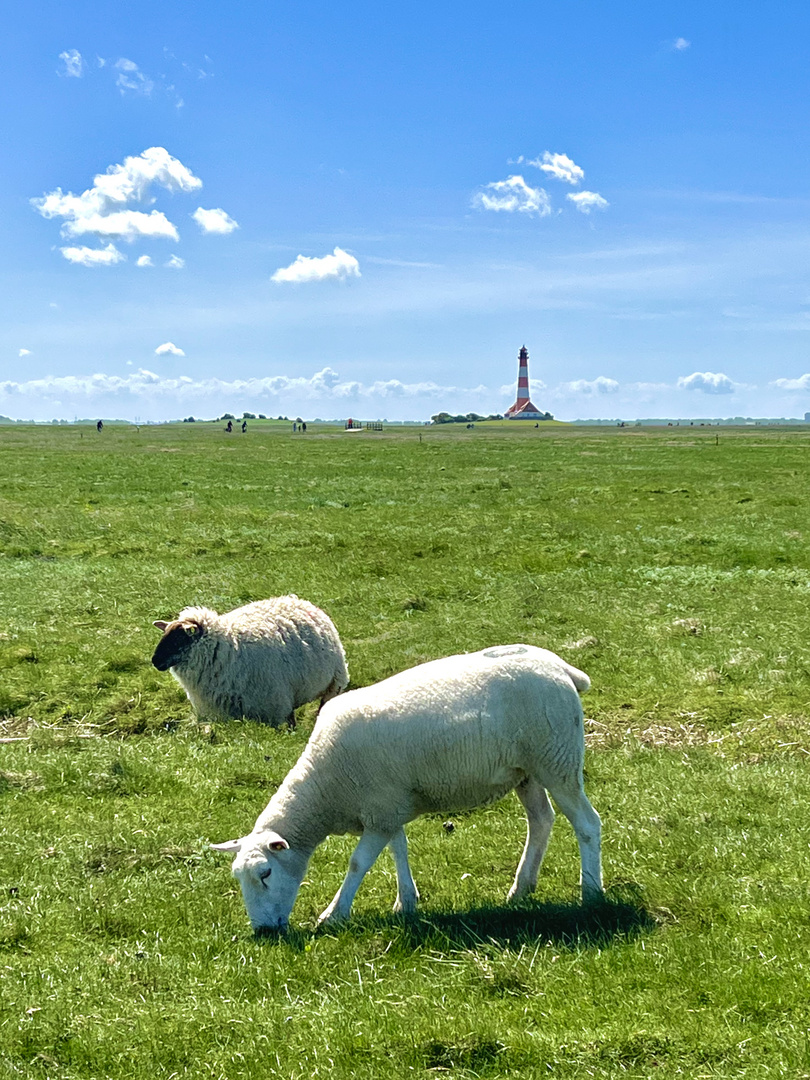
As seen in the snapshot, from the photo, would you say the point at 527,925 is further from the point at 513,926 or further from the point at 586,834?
the point at 586,834

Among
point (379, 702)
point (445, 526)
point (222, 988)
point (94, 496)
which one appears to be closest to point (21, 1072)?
point (222, 988)

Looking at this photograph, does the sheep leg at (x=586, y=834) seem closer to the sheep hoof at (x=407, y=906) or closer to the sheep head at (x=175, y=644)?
the sheep hoof at (x=407, y=906)

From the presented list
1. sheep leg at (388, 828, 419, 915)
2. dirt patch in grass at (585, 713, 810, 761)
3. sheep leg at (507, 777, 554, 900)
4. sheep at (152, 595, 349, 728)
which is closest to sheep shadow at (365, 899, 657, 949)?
sheep leg at (388, 828, 419, 915)

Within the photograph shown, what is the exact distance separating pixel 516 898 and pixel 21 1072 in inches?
→ 146

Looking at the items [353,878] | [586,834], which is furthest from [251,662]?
[586,834]

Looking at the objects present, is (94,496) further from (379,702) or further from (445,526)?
(379,702)

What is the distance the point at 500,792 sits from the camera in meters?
7.29

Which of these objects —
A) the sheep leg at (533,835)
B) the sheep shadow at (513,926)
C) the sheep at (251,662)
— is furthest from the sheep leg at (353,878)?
the sheep at (251,662)

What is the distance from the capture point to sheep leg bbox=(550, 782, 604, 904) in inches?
274

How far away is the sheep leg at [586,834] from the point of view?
22.8ft

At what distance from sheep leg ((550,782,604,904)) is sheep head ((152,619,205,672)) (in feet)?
25.0

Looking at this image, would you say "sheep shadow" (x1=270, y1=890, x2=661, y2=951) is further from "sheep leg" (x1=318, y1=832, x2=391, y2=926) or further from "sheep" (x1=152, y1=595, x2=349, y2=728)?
"sheep" (x1=152, y1=595, x2=349, y2=728)

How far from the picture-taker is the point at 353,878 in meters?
6.90

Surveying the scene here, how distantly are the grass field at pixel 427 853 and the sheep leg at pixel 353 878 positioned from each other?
16cm
